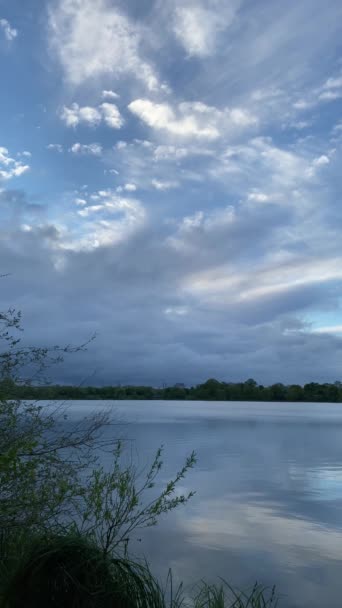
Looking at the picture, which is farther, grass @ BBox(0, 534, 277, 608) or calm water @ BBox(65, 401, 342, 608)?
calm water @ BBox(65, 401, 342, 608)

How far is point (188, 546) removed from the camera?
15305mm

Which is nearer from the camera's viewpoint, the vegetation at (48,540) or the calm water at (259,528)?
the vegetation at (48,540)

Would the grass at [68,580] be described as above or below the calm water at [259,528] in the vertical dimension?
above

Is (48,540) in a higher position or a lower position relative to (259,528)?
higher

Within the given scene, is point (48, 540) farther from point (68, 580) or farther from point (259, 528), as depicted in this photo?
point (259, 528)

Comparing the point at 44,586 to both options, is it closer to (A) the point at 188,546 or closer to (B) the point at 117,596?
→ (B) the point at 117,596

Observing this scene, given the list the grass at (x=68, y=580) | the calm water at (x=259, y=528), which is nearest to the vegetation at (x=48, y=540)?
the grass at (x=68, y=580)

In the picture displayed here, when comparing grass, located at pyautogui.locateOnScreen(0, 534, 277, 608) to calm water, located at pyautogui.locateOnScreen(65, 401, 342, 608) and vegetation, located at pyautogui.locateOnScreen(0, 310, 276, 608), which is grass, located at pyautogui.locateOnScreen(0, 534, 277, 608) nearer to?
vegetation, located at pyautogui.locateOnScreen(0, 310, 276, 608)

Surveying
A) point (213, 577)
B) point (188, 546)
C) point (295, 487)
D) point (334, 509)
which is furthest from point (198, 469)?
point (213, 577)

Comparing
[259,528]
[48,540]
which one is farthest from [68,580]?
[259,528]

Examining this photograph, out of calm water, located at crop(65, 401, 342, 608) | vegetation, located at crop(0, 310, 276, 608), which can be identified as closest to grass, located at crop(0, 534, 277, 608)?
vegetation, located at crop(0, 310, 276, 608)

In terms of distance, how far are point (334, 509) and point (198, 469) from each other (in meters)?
11.2

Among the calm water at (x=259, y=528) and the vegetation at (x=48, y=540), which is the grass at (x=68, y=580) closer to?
the vegetation at (x=48, y=540)

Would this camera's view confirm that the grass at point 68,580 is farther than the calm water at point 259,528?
No
